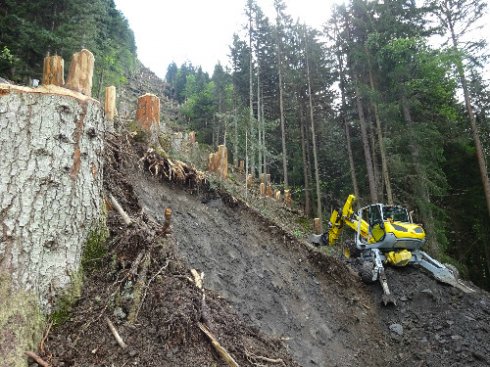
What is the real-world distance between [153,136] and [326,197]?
1918cm

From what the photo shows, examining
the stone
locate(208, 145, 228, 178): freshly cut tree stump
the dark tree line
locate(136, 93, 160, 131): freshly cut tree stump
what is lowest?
the stone

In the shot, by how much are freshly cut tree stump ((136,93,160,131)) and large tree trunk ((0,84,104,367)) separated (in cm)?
375

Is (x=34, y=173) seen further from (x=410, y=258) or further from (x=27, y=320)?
(x=410, y=258)

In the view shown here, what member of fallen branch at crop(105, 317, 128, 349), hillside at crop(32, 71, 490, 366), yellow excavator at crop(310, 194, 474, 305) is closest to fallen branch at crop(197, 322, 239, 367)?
hillside at crop(32, 71, 490, 366)

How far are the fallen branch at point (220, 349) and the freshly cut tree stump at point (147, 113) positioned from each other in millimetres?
4870

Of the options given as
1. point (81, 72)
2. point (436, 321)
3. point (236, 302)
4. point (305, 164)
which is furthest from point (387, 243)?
point (305, 164)

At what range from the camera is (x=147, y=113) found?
7.21m

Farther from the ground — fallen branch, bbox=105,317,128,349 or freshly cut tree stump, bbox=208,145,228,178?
freshly cut tree stump, bbox=208,145,228,178

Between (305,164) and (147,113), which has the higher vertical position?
(305,164)

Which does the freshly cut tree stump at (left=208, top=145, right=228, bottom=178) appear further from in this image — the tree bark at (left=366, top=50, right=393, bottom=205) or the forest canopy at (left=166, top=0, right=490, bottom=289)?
the tree bark at (left=366, top=50, right=393, bottom=205)

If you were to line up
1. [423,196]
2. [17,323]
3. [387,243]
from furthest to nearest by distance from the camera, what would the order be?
[423,196] < [387,243] < [17,323]

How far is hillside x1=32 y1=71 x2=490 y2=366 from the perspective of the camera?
2.74 m

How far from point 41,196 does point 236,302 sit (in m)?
3.34

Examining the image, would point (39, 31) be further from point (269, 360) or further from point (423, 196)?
point (423, 196)
